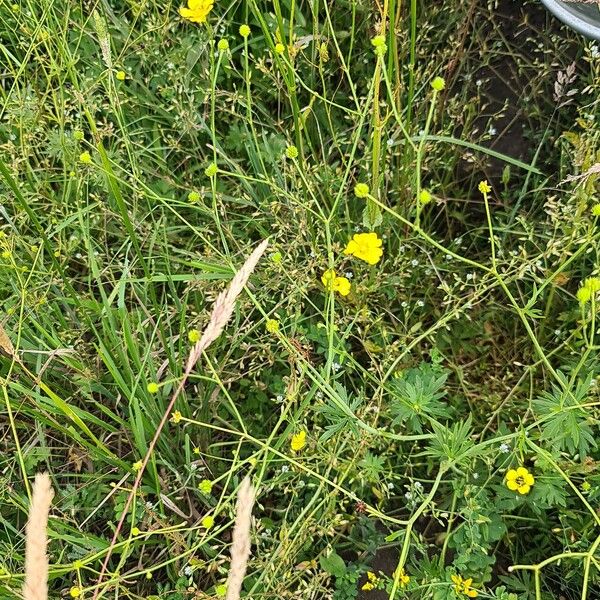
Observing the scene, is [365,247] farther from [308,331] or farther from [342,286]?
[308,331]

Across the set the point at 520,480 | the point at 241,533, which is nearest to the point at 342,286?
the point at 520,480

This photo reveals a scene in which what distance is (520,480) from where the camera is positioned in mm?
1207

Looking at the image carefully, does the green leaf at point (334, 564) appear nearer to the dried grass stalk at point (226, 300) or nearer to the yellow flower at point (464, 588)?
the yellow flower at point (464, 588)

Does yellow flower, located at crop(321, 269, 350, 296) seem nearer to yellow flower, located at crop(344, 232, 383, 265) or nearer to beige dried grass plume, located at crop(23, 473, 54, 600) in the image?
yellow flower, located at crop(344, 232, 383, 265)

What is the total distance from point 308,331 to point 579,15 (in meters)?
0.95

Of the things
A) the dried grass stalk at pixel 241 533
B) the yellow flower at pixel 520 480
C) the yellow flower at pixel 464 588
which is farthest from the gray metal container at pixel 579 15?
the dried grass stalk at pixel 241 533

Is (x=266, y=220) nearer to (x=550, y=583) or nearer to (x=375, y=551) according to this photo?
(x=375, y=551)

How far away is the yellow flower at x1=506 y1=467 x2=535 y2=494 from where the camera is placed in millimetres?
1185

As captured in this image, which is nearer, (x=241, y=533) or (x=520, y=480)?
(x=241, y=533)

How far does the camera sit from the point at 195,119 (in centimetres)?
172

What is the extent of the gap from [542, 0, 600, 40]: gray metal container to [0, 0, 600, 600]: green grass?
50mm

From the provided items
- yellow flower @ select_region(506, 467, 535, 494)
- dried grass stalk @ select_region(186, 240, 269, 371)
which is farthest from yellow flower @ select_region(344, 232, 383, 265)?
dried grass stalk @ select_region(186, 240, 269, 371)

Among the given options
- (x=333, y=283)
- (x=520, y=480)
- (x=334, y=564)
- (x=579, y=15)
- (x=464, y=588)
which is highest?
(x=579, y=15)

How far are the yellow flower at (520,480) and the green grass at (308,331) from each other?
40mm
